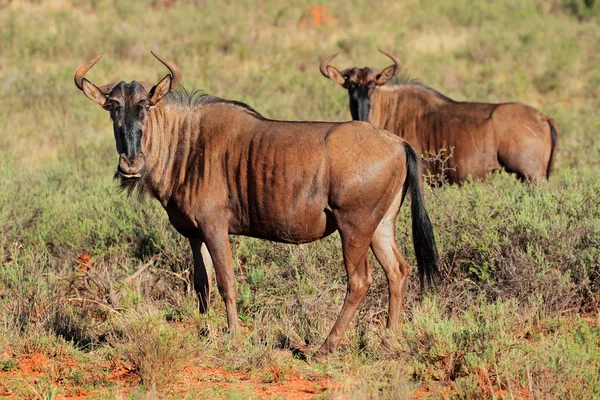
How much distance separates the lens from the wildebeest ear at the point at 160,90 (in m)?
6.10

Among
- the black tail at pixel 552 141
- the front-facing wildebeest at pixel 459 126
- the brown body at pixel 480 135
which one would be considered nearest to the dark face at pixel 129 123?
the front-facing wildebeest at pixel 459 126

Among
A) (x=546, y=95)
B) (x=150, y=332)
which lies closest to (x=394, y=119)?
(x=150, y=332)

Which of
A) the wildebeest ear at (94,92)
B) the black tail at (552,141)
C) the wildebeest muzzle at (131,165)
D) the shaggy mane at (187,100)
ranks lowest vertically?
the black tail at (552,141)

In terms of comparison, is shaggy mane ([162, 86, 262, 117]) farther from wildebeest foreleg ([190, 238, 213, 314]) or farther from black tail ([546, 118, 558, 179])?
black tail ([546, 118, 558, 179])

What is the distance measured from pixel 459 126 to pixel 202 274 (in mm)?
4472

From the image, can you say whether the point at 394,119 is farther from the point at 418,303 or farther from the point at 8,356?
the point at 8,356

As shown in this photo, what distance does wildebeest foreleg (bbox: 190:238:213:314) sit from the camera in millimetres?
6578

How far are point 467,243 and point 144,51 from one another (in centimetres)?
1248

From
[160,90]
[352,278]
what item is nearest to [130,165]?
[160,90]

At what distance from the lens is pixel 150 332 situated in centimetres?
548

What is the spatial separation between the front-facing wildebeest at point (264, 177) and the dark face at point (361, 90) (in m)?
3.78

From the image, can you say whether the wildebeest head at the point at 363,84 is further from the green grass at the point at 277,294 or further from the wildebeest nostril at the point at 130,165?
the wildebeest nostril at the point at 130,165

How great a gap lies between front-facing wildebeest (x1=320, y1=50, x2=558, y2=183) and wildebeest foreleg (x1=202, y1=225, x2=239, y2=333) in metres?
3.77

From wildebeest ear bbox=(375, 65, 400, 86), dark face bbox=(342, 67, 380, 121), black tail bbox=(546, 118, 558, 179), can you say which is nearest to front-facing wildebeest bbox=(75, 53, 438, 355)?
dark face bbox=(342, 67, 380, 121)
